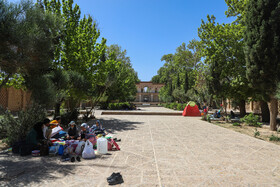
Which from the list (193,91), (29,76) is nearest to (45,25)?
(29,76)

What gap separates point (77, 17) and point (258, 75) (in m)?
11.8

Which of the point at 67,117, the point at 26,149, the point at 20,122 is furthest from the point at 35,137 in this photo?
the point at 67,117

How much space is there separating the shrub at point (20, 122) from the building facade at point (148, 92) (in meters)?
62.8

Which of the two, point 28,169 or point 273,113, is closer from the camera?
point 28,169

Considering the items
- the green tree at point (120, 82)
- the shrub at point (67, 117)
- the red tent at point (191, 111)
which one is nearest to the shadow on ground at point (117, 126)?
the shrub at point (67, 117)

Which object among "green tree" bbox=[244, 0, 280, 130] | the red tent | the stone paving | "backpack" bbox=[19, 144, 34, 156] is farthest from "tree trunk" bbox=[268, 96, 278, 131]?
"backpack" bbox=[19, 144, 34, 156]

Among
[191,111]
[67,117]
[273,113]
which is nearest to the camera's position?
[273,113]

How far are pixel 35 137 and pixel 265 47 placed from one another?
1144 centimetres

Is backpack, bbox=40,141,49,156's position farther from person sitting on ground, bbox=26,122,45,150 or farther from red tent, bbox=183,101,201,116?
red tent, bbox=183,101,201,116

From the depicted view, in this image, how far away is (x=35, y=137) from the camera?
16.1ft

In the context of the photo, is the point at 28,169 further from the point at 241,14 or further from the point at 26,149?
the point at 241,14

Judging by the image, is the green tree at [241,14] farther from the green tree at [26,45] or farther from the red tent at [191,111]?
the green tree at [26,45]

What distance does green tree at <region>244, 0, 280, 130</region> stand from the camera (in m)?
9.25

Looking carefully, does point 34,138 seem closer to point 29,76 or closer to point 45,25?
point 29,76
